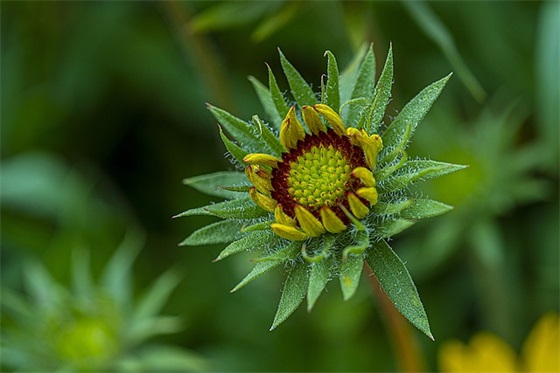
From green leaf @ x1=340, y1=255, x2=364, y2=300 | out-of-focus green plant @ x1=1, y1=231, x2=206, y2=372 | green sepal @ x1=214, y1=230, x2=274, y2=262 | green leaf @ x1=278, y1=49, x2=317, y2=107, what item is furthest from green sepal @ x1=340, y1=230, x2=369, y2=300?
out-of-focus green plant @ x1=1, y1=231, x2=206, y2=372

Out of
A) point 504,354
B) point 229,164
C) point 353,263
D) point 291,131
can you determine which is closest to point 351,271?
point 353,263

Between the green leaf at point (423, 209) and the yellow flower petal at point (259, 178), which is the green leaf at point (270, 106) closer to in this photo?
the yellow flower petal at point (259, 178)

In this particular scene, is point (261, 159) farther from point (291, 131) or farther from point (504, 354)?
point (504, 354)

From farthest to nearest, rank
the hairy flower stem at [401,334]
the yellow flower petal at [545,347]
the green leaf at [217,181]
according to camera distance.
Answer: the yellow flower petal at [545,347]
the hairy flower stem at [401,334]
the green leaf at [217,181]

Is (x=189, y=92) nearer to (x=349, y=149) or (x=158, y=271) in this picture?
(x=158, y=271)

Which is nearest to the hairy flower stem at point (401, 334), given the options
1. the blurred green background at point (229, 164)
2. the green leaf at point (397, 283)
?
the green leaf at point (397, 283)

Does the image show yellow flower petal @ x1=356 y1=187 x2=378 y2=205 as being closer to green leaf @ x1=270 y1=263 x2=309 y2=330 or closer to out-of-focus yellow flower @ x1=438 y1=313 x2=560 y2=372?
green leaf @ x1=270 y1=263 x2=309 y2=330

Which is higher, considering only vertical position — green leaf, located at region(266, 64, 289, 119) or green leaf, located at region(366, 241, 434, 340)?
green leaf, located at region(266, 64, 289, 119)
